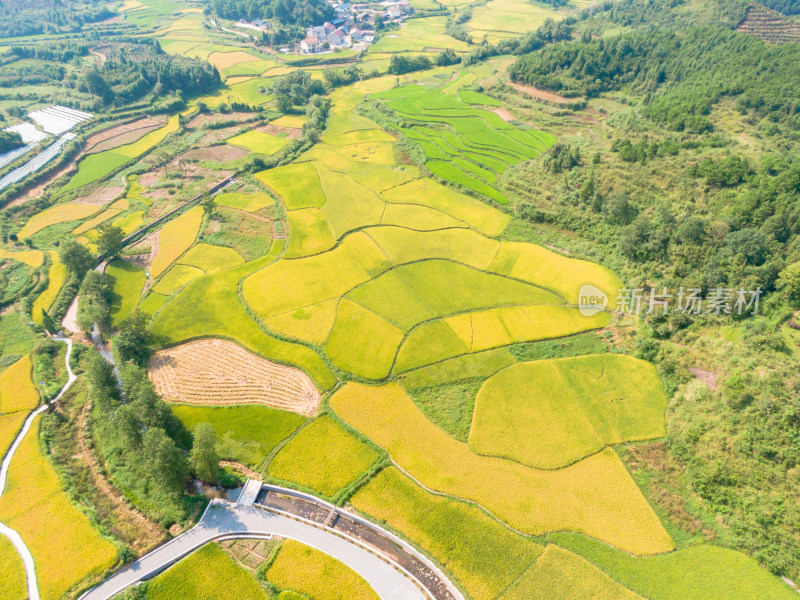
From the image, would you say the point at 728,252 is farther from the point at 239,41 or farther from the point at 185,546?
the point at 239,41

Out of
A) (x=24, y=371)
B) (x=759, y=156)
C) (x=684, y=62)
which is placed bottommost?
(x=24, y=371)

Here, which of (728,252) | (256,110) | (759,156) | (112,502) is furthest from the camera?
(256,110)

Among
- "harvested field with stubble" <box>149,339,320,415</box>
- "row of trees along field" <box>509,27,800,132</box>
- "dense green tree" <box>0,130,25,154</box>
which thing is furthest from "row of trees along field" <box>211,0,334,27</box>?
"harvested field with stubble" <box>149,339,320,415</box>

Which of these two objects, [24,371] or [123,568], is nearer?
[123,568]

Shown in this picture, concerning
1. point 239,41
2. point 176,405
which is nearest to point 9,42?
point 239,41

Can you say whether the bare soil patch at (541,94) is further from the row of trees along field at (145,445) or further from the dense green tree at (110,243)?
the row of trees along field at (145,445)

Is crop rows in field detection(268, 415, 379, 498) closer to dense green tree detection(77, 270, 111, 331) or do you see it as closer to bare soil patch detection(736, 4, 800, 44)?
dense green tree detection(77, 270, 111, 331)

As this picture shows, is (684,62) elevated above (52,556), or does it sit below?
above
